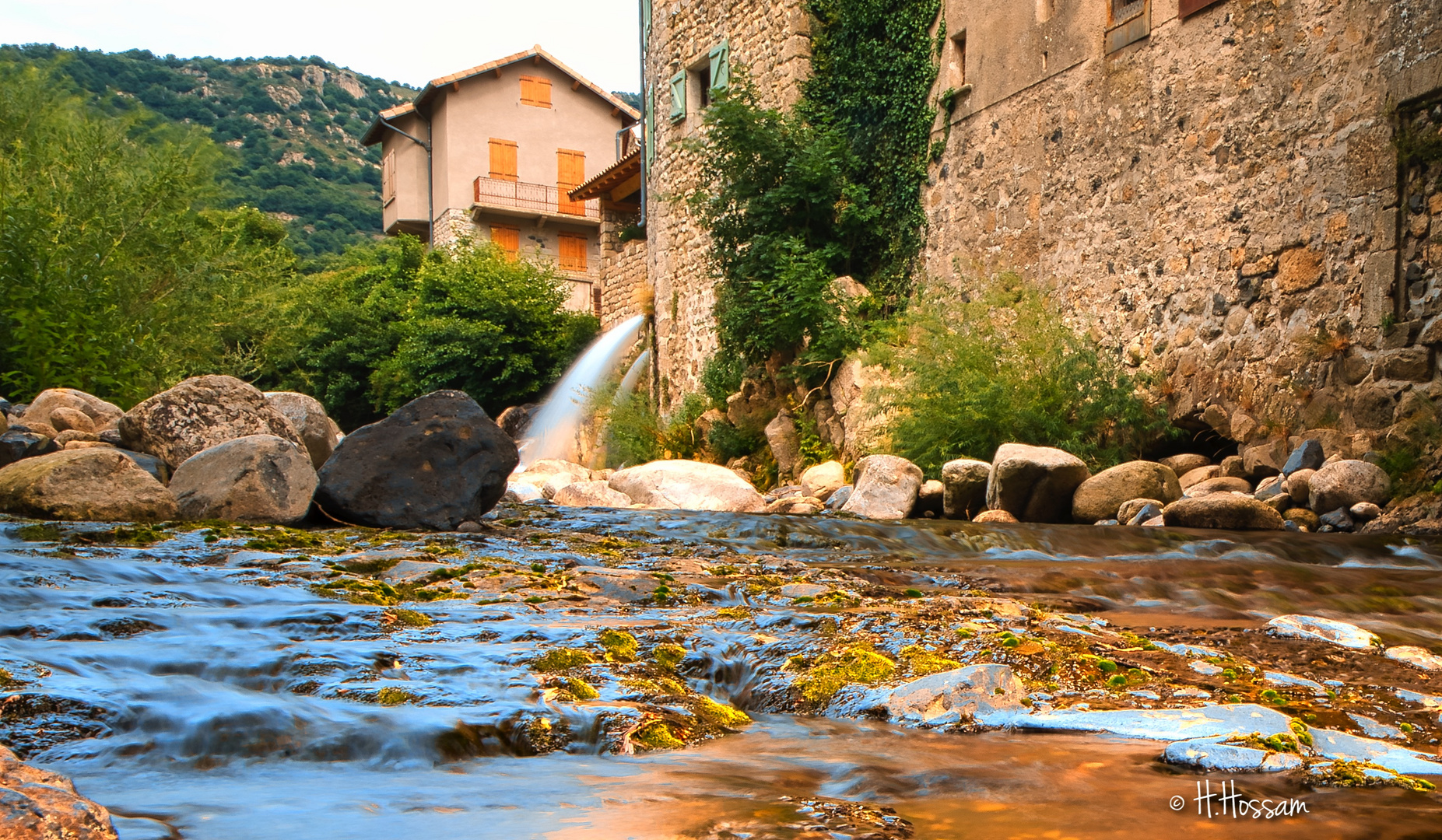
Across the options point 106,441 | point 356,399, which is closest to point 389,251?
point 356,399

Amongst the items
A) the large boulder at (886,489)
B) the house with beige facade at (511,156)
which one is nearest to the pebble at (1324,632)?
the large boulder at (886,489)

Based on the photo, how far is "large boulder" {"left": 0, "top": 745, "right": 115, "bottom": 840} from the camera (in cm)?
147

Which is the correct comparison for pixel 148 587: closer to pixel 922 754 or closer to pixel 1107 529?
pixel 922 754

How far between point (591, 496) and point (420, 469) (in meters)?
3.58

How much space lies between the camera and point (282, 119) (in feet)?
163

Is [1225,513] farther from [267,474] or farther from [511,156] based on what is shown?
[511,156]

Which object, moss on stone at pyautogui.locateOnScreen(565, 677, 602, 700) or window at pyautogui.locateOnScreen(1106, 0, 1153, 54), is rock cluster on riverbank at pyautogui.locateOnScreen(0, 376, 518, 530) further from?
window at pyautogui.locateOnScreen(1106, 0, 1153, 54)

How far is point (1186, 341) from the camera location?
976cm

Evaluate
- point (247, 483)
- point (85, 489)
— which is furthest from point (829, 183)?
point (85, 489)

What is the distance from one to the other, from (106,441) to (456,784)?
25.3 ft

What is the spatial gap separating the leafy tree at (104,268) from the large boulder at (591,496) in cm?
469

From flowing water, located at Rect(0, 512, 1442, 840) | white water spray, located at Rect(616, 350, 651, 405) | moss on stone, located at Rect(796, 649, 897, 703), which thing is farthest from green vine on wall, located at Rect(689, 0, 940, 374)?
moss on stone, located at Rect(796, 649, 897, 703)

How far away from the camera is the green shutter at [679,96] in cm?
1728

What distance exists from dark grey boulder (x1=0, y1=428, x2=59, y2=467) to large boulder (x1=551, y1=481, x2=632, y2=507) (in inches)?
167
